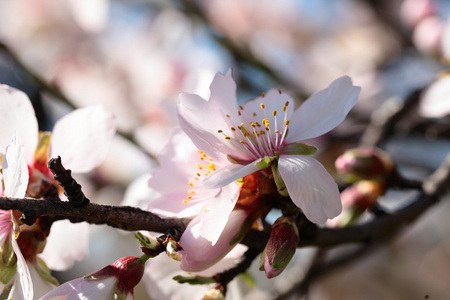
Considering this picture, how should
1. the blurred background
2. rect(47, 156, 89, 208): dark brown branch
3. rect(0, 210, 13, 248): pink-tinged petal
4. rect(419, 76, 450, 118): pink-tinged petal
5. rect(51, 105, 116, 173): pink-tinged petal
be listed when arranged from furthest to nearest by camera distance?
the blurred background, rect(419, 76, 450, 118): pink-tinged petal, rect(51, 105, 116, 173): pink-tinged petal, rect(0, 210, 13, 248): pink-tinged petal, rect(47, 156, 89, 208): dark brown branch

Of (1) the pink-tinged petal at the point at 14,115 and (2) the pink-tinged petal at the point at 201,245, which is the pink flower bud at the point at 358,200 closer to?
(2) the pink-tinged petal at the point at 201,245

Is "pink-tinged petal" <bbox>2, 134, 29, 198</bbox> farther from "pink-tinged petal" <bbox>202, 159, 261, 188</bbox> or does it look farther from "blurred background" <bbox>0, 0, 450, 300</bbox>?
"blurred background" <bbox>0, 0, 450, 300</bbox>

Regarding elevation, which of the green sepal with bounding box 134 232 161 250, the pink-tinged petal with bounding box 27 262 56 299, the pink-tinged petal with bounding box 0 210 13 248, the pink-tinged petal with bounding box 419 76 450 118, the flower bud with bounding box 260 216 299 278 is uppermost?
the pink-tinged petal with bounding box 419 76 450 118

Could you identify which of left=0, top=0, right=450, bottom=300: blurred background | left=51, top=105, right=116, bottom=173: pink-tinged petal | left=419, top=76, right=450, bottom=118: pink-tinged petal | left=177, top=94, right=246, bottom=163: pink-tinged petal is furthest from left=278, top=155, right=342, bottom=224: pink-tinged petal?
left=0, top=0, right=450, bottom=300: blurred background

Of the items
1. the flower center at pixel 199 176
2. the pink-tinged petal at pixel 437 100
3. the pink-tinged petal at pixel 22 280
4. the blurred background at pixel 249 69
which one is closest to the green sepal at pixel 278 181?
the flower center at pixel 199 176

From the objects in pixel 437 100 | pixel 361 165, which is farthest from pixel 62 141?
pixel 437 100

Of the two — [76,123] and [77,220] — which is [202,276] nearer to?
[77,220]
